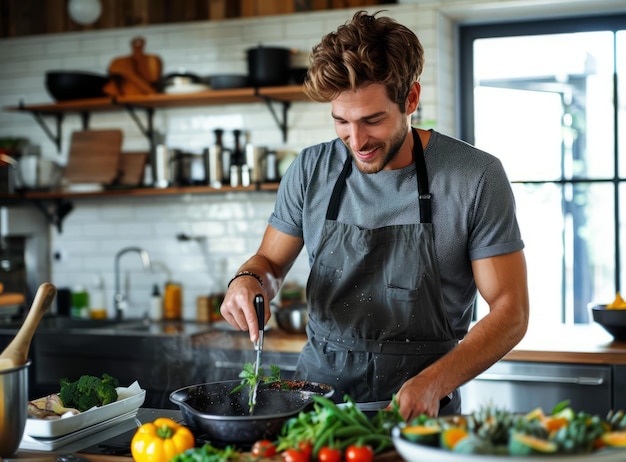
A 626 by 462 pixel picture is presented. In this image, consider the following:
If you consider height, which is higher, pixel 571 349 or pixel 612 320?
pixel 612 320

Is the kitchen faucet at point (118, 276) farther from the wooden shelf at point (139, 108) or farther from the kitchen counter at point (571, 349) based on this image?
the kitchen counter at point (571, 349)

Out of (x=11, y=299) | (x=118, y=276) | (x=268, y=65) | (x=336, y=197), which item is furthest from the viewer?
(x=118, y=276)

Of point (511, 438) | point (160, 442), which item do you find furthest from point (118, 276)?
point (511, 438)

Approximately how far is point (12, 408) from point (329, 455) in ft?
2.42

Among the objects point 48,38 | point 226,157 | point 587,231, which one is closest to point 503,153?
point 587,231

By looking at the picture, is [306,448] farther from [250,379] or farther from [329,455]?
[250,379]

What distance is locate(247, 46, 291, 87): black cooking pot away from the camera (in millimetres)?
4809

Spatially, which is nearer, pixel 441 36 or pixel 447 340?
pixel 447 340

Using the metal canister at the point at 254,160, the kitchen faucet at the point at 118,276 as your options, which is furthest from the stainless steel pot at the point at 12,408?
the kitchen faucet at the point at 118,276

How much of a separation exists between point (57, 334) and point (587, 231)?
3219mm

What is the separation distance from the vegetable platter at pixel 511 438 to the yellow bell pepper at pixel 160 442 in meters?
0.50

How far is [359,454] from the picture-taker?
1620mm

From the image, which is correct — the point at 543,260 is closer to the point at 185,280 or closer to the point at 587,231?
the point at 587,231

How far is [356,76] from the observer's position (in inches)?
91.9
